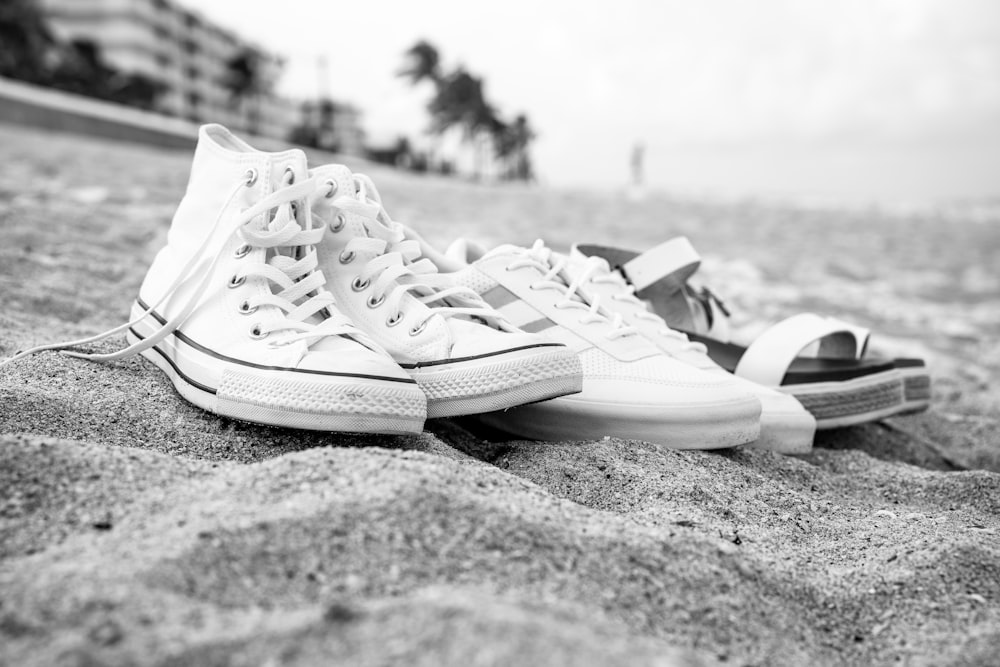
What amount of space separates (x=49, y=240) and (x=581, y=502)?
2.74m

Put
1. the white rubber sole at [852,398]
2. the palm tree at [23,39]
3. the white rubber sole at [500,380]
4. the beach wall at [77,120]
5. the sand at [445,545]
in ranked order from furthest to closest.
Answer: the palm tree at [23,39] → the beach wall at [77,120] → the white rubber sole at [852,398] → the white rubber sole at [500,380] → the sand at [445,545]

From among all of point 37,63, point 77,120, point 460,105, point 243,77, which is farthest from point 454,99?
point 77,120

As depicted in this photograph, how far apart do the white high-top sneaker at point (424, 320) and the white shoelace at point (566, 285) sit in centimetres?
22

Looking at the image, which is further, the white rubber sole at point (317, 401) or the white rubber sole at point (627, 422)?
the white rubber sole at point (627, 422)

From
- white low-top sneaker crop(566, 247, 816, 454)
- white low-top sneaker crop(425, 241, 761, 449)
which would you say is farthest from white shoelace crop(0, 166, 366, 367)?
white low-top sneaker crop(566, 247, 816, 454)

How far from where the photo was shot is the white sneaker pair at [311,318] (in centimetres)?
130

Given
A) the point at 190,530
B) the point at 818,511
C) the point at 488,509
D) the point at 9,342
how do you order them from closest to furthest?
the point at 190,530
the point at 488,509
the point at 818,511
the point at 9,342

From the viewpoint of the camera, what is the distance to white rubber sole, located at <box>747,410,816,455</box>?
175cm

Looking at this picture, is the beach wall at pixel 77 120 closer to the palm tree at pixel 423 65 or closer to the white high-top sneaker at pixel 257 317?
the white high-top sneaker at pixel 257 317

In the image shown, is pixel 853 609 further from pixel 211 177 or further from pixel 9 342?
pixel 9 342

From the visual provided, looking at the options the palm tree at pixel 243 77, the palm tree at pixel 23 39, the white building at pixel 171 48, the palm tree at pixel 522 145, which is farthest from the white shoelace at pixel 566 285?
the palm tree at pixel 522 145

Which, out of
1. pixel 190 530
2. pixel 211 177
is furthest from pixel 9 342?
pixel 190 530

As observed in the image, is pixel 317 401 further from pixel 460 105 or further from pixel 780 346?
pixel 460 105

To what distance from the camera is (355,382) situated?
127cm
